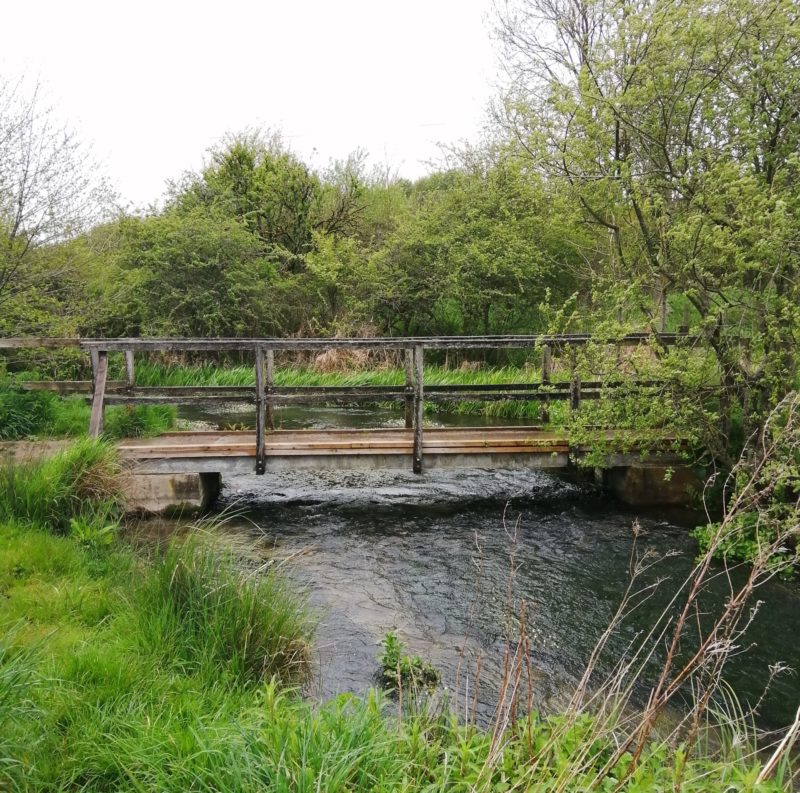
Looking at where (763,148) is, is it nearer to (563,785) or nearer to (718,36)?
(718,36)

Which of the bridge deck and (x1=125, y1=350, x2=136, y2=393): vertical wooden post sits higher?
(x1=125, y1=350, x2=136, y2=393): vertical wooden post

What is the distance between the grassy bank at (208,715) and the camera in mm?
2197

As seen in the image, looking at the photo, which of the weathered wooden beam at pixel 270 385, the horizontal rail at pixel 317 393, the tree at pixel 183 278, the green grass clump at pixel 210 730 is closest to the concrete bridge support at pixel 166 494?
the horizontal rail at pixel 317 393

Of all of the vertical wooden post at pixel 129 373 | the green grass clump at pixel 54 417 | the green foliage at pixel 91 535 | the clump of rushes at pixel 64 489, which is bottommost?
the green foliage at pixel 91 535

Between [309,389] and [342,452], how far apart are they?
154cm

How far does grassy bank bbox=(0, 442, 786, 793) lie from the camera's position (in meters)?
2.20

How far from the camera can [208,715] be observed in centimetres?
270

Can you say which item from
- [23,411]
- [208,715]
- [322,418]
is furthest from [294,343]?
[322,418]

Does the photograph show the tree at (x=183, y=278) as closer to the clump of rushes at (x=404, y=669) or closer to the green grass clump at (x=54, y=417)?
the green grass clump at (x=54, y=417)

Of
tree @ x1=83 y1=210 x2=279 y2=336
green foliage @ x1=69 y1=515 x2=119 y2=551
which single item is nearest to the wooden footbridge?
green foliage @ x1=69 y1=515 x2=119 y2=551

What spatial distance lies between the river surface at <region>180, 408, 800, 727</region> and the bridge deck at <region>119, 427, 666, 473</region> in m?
0.64

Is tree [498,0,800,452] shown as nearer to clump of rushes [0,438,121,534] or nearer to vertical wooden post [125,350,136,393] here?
clump of rushes [0,438,121,534]

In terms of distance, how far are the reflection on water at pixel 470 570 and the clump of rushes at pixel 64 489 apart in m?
1.50

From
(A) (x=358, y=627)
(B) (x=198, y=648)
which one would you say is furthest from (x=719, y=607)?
(B) (x=198, y=648)
